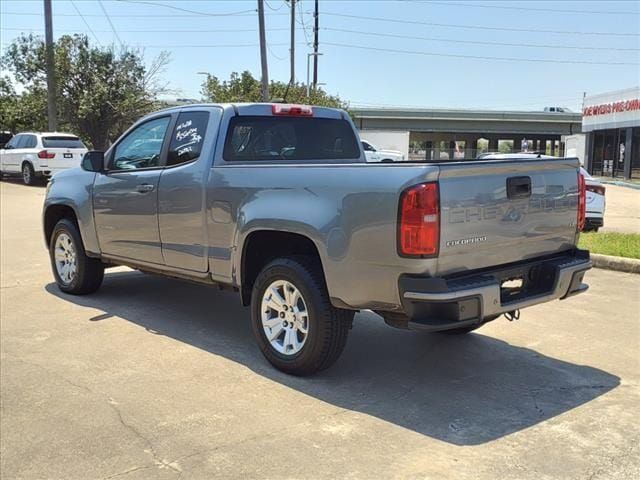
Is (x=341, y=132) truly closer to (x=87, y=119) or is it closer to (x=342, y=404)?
(x=342, y=404)

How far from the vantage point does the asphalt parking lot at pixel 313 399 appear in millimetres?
3529

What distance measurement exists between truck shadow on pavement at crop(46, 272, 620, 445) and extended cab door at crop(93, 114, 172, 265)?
70 cm

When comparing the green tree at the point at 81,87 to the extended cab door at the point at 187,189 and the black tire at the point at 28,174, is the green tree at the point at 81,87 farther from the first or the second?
the extended cab door at the point at 187,189

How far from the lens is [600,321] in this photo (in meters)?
6.30

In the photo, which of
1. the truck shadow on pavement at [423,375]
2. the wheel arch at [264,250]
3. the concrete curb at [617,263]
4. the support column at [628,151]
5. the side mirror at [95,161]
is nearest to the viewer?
the truck shadow on pavement at [423,375]

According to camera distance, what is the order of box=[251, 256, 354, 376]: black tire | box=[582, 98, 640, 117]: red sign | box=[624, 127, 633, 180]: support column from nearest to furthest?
box=[251, 256, 354, 376]: black tire → box=[582, 98, 640, 117]: red sign → box=[624, 127, 633, 180]: support column

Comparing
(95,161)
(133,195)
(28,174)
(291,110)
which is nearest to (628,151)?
(28,174)

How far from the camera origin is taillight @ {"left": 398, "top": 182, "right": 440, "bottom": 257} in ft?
12.6

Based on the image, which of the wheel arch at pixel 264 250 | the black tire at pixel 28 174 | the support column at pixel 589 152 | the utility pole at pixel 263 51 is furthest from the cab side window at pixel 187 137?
the support column at pixel 589 152

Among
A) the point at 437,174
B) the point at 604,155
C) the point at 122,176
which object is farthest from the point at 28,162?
the point at 604,155

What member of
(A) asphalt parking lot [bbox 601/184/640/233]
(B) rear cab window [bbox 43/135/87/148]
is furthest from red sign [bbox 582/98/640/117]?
(B) rear cab window [bbox 43/135/87/148]

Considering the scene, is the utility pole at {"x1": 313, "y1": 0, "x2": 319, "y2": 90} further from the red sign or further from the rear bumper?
the rear bumper

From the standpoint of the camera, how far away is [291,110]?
19.5 feet

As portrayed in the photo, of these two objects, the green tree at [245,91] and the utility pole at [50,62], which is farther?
the green tree at [245,91]
